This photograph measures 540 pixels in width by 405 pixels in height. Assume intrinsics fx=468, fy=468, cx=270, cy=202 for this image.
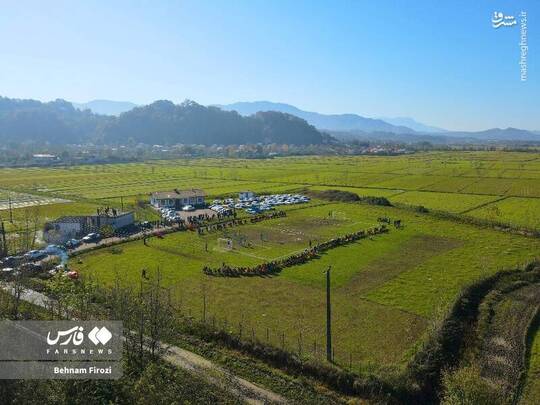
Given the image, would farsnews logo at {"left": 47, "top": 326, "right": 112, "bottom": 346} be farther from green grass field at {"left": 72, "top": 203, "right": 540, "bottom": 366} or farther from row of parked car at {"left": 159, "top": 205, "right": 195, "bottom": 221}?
row of parked car at {"left": 159, "top": 205, "right": 195, "bottom": 221}

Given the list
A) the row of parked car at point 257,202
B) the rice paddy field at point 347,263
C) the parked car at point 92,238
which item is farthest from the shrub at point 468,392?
the row of parked car at point 257,202

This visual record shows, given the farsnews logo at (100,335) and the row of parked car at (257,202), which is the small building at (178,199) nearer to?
the row of parked car at (257,202)

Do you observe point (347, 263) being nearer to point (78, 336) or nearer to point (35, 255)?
point (78, 336)

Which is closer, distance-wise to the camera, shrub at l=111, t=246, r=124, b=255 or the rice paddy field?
the rice paddy field

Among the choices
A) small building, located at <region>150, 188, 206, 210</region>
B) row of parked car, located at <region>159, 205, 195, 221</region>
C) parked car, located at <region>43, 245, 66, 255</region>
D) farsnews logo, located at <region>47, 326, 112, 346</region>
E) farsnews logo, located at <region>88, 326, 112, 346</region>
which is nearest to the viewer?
farsnews logo, located at <region>47, 326, 112, 346</region>

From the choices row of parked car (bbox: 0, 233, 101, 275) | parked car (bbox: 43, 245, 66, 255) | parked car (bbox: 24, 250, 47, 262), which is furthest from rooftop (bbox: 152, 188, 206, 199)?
parked car (bbox: 24, 250, 47, 262)

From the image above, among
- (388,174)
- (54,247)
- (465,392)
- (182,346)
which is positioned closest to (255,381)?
(182,346)

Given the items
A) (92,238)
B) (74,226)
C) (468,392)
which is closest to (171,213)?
(74,226)
